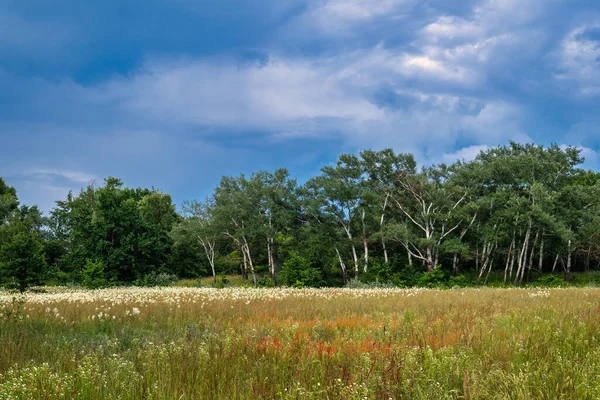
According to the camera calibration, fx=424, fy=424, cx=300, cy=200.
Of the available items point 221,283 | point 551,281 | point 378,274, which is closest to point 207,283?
point 221,283

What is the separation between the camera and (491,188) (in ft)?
144

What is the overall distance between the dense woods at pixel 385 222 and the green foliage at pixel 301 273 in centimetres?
10

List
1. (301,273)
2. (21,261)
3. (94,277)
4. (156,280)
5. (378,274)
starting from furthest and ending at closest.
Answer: (156,280) < (378,274) < (301,273) < (94,277) < (21,261)

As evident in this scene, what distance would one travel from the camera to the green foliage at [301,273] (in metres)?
37.8

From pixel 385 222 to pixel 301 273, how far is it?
1110cm

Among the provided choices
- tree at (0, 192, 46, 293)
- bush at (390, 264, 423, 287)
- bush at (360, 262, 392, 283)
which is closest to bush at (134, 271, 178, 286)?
tree at (0, 192, 46, 293)

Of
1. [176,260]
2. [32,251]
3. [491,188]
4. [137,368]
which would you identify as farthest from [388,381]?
A: [176,260]

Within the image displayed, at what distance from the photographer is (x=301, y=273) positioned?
125ft

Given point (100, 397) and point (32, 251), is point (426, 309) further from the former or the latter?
point (32, 251)

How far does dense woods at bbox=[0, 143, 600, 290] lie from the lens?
39.0m

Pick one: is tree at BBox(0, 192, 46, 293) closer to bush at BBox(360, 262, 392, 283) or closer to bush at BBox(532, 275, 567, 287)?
bush at BBox(360, 262, 392, 283)

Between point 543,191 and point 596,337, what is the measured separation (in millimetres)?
34966

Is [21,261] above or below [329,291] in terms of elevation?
above

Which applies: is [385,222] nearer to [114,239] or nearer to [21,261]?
[114,239]
